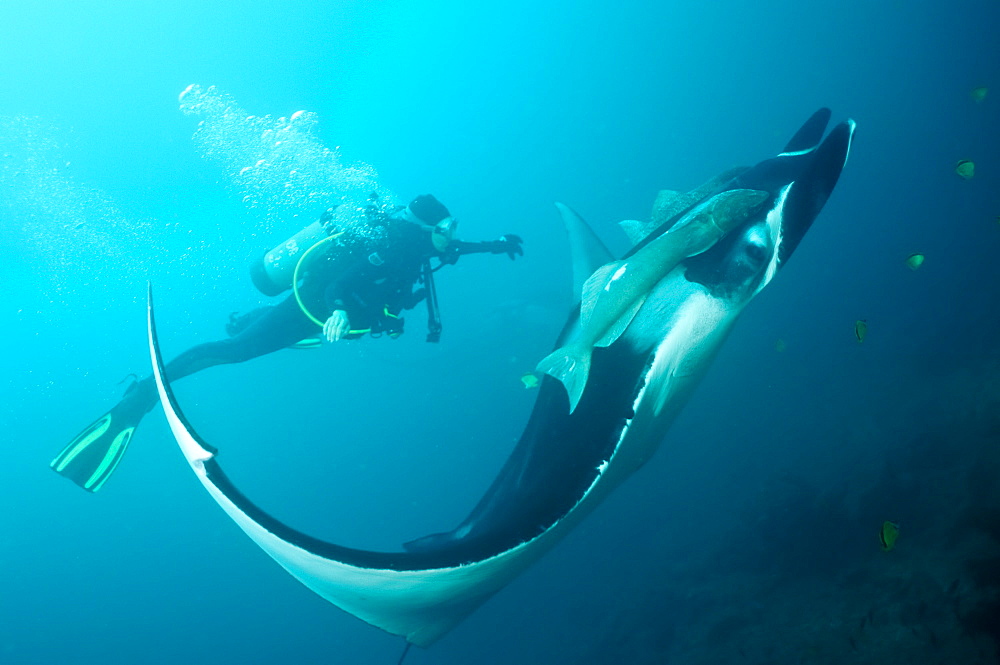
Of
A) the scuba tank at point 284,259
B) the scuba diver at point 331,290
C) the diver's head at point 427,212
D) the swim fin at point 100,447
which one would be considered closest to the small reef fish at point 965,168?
the scuba diver at point 331,290

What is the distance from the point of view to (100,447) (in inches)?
234

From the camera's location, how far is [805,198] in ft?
6.46

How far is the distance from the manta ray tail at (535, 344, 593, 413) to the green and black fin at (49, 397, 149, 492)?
6448 millimetres

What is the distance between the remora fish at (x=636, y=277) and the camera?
6.01 ft

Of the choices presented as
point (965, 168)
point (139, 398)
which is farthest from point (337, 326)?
point (965, 168)

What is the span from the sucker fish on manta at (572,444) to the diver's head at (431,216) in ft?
9.35

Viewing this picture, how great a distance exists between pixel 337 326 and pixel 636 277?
A: 337 cm

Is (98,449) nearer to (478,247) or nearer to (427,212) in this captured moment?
(427,212)

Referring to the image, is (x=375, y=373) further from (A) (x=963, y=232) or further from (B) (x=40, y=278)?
(B) (x=40, y=278)

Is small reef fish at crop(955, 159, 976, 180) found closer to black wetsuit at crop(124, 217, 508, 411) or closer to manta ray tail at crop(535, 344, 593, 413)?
black wetsuit at crop(124, 217, 508, 411)

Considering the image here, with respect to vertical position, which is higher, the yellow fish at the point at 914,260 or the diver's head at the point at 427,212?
the diver's head at the point at 427,212

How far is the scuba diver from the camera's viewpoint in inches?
191

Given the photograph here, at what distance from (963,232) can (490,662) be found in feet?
58.7

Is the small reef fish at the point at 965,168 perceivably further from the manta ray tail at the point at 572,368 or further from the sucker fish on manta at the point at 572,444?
the manta ray tail at the point at 572,368
